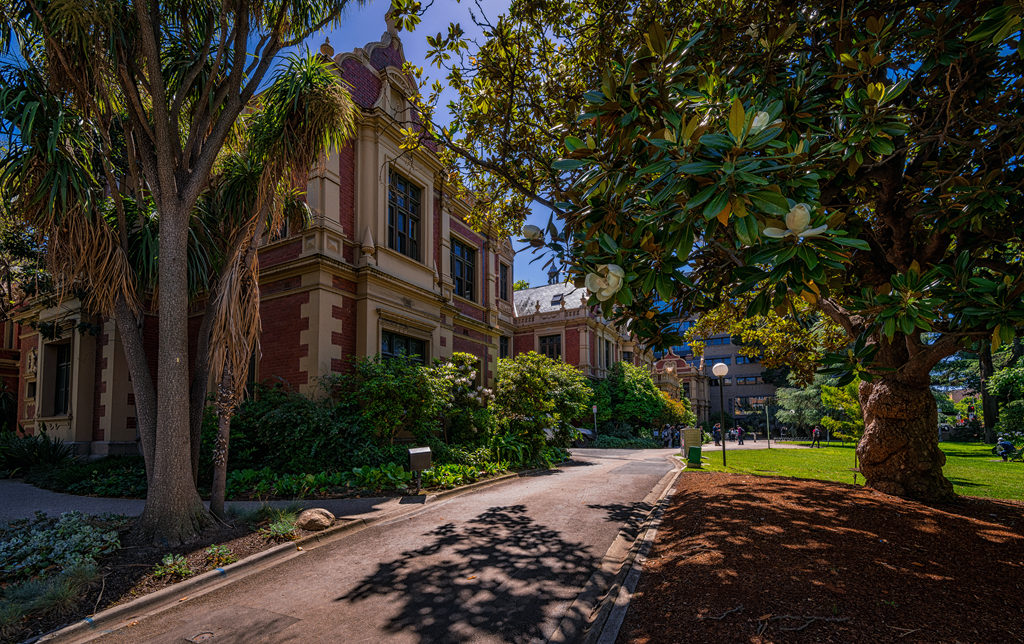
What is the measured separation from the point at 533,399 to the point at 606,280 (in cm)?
1461

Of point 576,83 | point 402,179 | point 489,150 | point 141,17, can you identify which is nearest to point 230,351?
point 141,17

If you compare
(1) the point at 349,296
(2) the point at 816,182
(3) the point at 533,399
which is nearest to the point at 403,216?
(1) the point at 349,296

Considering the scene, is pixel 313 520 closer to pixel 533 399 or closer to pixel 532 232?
pixel 532 232

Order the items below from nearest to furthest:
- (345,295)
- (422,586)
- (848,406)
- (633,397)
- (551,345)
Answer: (422,586) < (345,295) < (848,406) < (633,397) < (551,345)

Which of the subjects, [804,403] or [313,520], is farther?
[804,403]

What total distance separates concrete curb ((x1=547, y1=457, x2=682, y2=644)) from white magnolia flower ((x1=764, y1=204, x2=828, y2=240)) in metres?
3.22

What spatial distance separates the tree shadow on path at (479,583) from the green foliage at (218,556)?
65.1 inches

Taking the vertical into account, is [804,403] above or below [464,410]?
below

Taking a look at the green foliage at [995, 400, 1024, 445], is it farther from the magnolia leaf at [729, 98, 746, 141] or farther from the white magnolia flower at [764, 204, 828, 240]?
the magnolia leaf at [729, 98, 746, 141]

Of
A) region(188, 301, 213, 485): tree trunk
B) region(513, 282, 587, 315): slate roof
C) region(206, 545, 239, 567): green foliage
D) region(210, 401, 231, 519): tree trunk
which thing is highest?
region(513, 282, 587, 315): slate roof

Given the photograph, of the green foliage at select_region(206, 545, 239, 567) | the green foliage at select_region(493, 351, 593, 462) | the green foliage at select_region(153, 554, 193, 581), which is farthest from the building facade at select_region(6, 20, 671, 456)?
the green foliage at select_region(153, 554, 193, 581)

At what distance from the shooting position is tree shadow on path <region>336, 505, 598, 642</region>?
4.19 metres

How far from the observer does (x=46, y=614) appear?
14.1 ft

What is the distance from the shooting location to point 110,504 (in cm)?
907
